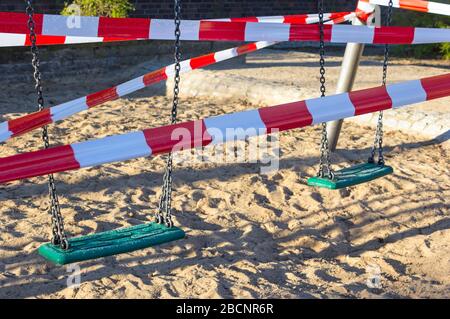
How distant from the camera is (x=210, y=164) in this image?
6.57 meters

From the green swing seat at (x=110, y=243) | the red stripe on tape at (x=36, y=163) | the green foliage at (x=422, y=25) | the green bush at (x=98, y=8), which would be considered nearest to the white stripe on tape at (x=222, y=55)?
the green swing seat at (x=110, y=243)

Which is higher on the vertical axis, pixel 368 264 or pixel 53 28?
pixel 53 28

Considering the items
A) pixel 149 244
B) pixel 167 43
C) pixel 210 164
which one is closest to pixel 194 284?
pixel 149 244

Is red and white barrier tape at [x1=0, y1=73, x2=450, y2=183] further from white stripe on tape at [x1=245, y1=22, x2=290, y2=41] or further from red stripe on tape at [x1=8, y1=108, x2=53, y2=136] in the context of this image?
red stripe on tape at [x1=8, y1=108, x2=53, y2=136]

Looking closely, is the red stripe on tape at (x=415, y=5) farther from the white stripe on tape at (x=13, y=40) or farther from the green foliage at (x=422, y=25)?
the green foliage at (x=422, y=25)

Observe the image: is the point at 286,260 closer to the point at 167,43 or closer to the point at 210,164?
the point at 210,164

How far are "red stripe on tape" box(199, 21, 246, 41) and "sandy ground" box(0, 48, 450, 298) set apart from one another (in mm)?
1267

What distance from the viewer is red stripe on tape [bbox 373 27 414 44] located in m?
5.05

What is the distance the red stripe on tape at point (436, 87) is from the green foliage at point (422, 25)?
8.92 meters

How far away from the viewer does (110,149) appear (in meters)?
3.65

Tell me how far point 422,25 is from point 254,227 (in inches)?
359

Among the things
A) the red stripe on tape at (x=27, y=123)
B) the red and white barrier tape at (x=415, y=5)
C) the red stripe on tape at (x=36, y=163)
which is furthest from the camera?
the red and white barrier tape at (x=415, y=5)

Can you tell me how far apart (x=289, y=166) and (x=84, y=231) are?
81.3 inches

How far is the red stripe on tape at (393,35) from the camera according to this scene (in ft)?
16.6
